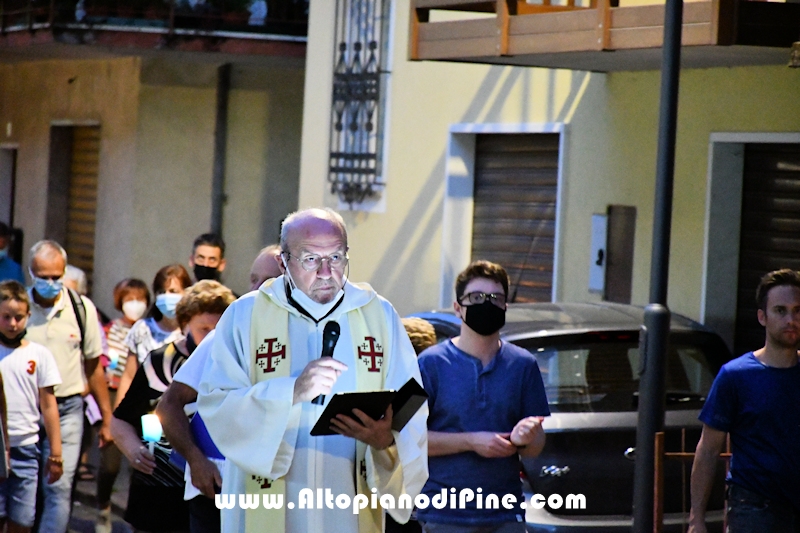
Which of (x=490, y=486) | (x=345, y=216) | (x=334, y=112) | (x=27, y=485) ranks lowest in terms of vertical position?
(x=27, y=485)

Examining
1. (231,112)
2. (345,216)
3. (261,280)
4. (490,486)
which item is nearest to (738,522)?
(490,486)

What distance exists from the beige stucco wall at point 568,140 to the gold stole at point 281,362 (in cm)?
579

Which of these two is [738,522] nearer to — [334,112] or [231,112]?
[334,112]

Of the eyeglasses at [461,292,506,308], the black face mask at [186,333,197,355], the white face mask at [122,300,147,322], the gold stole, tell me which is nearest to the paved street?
the white face mask at [122,300,147,322]

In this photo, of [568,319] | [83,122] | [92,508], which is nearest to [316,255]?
[568,319]

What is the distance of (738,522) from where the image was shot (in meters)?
5.87

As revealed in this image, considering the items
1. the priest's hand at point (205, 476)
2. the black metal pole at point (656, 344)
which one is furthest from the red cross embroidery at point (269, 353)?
the black metal pole at point (656, 344)

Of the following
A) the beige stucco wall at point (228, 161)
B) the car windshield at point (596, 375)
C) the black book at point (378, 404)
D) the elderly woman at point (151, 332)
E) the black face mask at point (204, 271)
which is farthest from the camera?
the beige stucco wall at point (228, 161)

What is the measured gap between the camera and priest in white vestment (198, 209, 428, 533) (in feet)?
14.9

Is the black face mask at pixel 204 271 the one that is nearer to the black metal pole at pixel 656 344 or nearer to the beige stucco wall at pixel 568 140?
the beige stucco wall at pixel 568 140

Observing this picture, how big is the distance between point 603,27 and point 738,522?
13.7 feet

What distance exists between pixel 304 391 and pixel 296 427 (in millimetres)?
172

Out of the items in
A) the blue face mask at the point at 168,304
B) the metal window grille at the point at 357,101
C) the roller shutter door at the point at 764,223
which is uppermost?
the metal window grille at the point at 357,101

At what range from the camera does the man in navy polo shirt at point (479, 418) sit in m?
5.85
